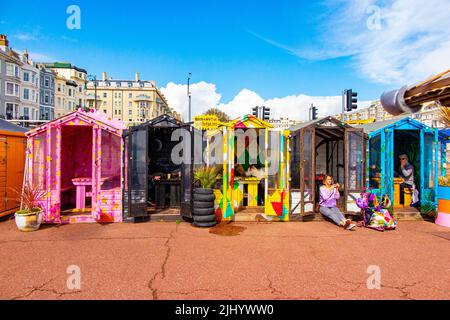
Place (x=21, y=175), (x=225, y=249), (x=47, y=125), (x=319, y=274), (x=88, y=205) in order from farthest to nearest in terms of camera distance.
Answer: (x=88, y=205)
(x=21, y=175)
(x=47, y=125)
(x=225, y=249)
(x=319, y=274)

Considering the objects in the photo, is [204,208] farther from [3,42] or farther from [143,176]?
[3,42]

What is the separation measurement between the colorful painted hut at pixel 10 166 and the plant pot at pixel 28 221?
1.89 meters

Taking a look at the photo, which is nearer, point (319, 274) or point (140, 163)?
point (319, 274)

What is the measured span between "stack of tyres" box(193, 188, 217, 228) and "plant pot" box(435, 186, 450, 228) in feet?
21.8

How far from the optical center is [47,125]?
830 centimetres

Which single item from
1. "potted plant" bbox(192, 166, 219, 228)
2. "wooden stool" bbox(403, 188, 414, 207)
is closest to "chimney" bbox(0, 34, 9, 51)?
"potted plant" bbox(192, 166, 219, 228)

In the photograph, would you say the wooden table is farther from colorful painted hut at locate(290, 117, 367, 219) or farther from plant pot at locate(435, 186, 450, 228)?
plant pot at locate(435, 186, 450, 228)

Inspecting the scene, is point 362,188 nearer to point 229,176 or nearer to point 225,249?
point 229,176
